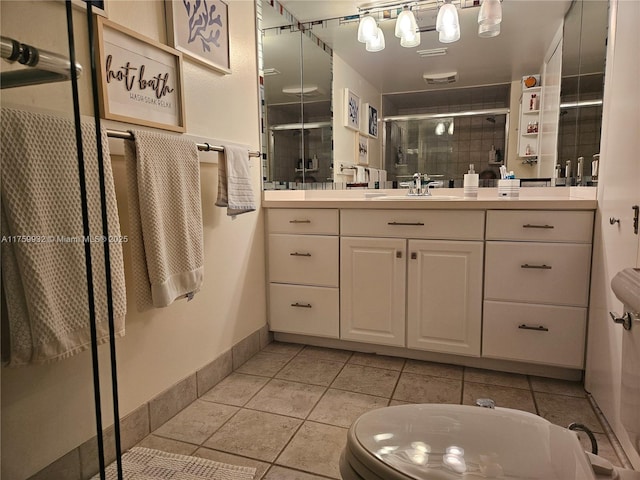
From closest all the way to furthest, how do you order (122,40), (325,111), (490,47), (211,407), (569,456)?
(569,456)
(122,40)
(211,407)
(490,47)
(325,111)

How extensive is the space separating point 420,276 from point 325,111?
1.30 meters

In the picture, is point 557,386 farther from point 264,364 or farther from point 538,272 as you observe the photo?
point 264,364

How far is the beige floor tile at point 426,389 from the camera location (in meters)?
1.73

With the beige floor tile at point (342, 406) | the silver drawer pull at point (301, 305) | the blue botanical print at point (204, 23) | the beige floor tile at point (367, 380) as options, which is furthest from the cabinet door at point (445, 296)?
the blue botanical print at point (204, 23)

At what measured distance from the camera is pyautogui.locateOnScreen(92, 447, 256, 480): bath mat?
1272 mm

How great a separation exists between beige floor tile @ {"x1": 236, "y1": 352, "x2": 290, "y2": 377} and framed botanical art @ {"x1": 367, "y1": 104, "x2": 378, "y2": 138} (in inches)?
56.4

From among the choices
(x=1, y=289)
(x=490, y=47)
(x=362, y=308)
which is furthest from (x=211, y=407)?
(x=490, y=47)

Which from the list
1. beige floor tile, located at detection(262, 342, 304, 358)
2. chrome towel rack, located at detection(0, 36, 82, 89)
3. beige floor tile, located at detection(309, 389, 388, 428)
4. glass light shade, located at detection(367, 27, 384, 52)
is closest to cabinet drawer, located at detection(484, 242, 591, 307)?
beige floor tile, located at detection(309, 389, 388, 428)

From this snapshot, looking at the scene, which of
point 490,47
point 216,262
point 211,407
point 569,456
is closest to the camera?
point 569,456

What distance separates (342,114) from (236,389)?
1756 millimetres

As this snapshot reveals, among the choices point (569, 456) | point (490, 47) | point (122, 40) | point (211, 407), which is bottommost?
point (211, 407)

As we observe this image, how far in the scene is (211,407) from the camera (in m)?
1.69

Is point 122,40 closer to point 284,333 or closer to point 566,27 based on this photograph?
point 284,333

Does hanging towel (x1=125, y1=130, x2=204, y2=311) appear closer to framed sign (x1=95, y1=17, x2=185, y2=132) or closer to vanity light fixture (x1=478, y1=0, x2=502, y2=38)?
framed sign (x1=95, y1=17, x2=185, y2=132)
